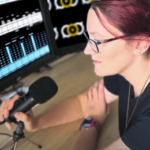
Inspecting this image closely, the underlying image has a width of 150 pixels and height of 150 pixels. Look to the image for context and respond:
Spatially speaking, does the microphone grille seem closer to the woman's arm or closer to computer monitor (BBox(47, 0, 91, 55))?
the woman's arm

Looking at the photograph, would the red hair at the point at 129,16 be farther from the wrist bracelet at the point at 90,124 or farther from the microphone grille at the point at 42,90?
the wrist bracelet at the point at 90,124

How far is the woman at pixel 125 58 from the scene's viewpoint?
0.69 meters

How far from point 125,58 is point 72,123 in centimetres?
35

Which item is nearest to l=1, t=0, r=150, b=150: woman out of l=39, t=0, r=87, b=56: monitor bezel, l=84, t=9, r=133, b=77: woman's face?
l=84, t=9, r=133, b=77: woman's face

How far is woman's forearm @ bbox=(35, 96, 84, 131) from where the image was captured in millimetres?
936

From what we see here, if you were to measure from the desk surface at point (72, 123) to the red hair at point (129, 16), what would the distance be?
0.39 metres

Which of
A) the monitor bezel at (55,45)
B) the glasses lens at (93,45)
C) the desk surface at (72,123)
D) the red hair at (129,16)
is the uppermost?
the red hair at (129,16)

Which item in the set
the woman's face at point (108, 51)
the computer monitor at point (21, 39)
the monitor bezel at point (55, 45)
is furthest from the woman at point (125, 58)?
the monitor bezel at point (55, 45)

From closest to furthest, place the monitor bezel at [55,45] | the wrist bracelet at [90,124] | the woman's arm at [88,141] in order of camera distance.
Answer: the woman's arm at [88,141]
the wrist bracelet at [90,124]
the monitor bezel at [55,45]

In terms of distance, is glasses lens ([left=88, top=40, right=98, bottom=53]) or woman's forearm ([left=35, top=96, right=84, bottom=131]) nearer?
glasses lens ([left=88, top=40, right=98, bottom=53])

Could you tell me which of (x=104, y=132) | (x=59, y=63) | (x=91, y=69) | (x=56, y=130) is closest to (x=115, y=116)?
(x=104, y=132)

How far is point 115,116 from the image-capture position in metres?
1.01

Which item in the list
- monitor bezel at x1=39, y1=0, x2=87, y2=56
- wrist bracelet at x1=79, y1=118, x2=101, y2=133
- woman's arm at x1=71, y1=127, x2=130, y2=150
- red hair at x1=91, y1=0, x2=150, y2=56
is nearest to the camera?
red hair at x1=91, y1=0, x2=150, y2=56

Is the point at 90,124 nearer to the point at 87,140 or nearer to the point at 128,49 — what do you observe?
the point at 87,140
